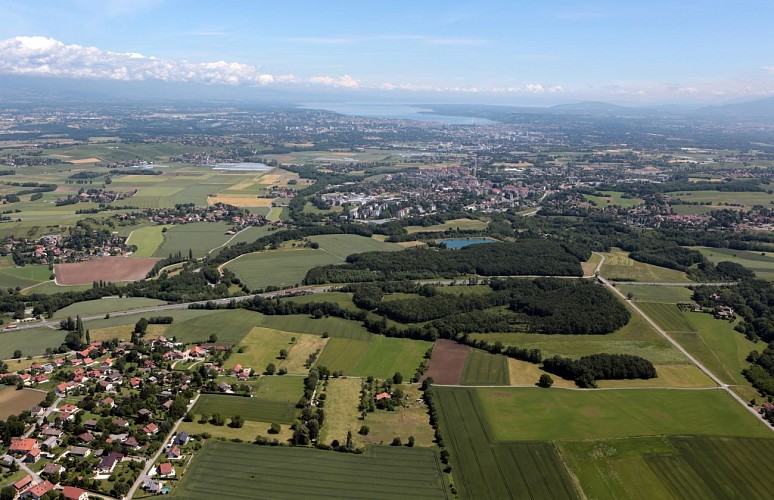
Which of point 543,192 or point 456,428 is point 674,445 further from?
point 543,192

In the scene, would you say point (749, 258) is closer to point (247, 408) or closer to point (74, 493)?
point (247, 408)

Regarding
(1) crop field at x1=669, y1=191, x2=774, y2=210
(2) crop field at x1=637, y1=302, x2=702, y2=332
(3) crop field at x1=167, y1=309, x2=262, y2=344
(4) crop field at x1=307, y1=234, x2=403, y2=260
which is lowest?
(3) crop field at x1=167, y1=309, x2=262, y2=344

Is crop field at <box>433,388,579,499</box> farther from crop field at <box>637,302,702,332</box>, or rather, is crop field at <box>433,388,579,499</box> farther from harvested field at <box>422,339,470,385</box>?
crop field at <box>637,302,702,332</box>

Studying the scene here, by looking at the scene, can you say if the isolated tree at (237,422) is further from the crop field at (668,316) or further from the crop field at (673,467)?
the crop field at (668,316)

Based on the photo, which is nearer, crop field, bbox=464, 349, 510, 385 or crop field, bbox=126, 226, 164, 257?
crop field, bbox=464, 349, 510, 385

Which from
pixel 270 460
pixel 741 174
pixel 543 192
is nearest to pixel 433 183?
pixel 543 192

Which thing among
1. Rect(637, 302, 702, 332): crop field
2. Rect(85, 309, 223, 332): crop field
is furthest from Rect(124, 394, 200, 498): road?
Rect(637, 302, 702, 332): crop field

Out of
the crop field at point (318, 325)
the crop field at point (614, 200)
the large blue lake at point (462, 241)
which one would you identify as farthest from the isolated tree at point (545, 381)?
the crop field at point (614, 200)
